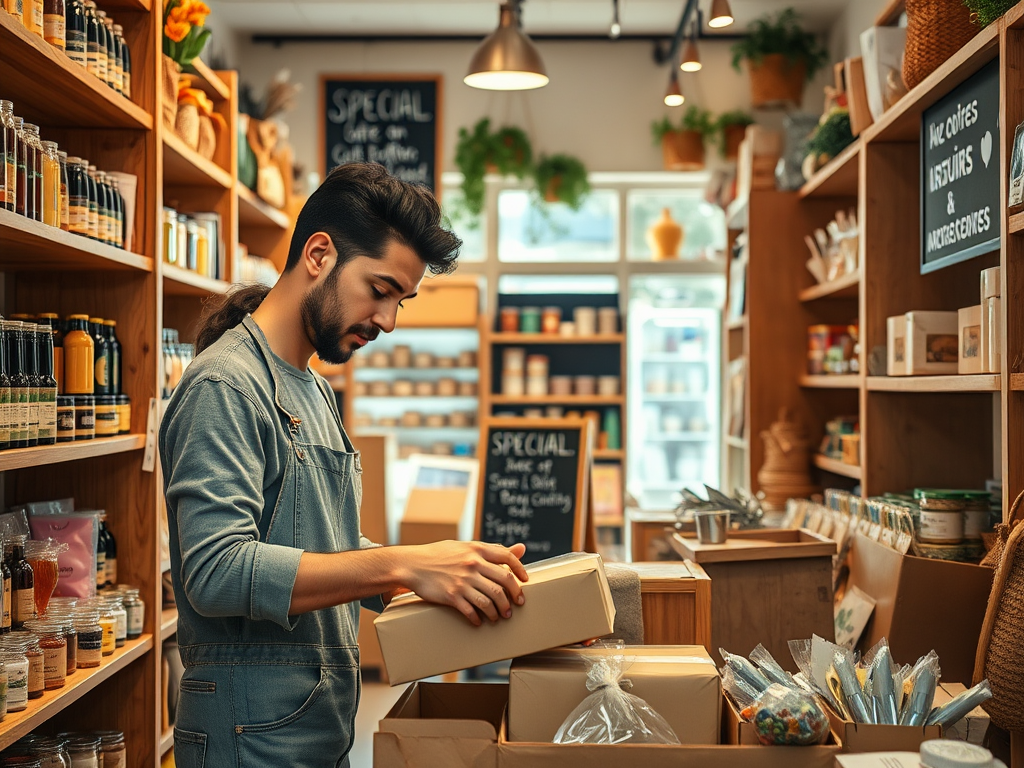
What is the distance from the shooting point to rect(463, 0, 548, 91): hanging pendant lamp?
11.6ft

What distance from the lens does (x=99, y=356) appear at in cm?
266

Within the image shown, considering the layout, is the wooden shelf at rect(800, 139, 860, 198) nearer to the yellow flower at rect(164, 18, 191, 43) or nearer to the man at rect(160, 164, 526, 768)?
the yellow flower at rect(164, 18, 191, 43)

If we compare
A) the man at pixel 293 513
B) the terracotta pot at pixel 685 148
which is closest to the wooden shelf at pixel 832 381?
the terracotta pot at pixel 685 148

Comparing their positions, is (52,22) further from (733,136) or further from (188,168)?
(733,136)

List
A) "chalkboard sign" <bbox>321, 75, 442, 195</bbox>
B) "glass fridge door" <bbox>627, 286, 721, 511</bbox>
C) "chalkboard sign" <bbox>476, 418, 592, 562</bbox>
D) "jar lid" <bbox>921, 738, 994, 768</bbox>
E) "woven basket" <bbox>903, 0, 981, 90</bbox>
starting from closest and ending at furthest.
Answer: "jar lid" <bbox>921, 738, 994, 768</bbox> < "woven basket" <bbox>903, 0, 981, 90</bbox> < "chalkboard sign" <bbox>476, 418, 592, 562</bbox> < "chalkboard sign" <bbox>321, 75, 442, 195</bbox> < "glass fridge door" <bbox>627, 286, 721, 511</bbox>

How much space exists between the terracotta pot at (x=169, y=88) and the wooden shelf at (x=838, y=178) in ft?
7.87

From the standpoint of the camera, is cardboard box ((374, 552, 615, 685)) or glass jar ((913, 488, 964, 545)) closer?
cardboard box ((374, 552, 615, 685))

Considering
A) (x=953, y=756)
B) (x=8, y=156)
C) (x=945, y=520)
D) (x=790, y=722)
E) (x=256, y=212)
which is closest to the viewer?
(x=953, y=756)

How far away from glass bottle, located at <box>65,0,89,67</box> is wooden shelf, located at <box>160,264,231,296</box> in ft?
2.26

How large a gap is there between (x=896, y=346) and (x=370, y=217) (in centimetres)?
209

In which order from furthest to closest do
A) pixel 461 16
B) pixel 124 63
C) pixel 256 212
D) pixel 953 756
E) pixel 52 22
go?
pixel 461 16 → pixel 256 212 → pixel 124 63 → pixel 52 22 → pixel 953 756

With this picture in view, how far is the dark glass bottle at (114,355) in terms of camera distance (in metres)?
2.73

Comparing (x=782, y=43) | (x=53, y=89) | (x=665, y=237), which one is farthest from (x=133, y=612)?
(x=782, y=43)

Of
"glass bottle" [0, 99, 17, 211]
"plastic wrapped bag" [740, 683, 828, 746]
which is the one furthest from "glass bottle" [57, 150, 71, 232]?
"plastic wrapped bag" [740, 683, 828, 746]
